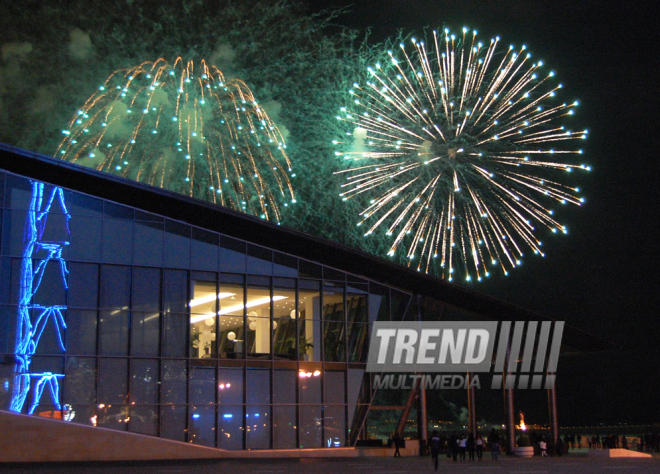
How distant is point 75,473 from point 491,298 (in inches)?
722

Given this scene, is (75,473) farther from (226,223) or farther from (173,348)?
(226,223)

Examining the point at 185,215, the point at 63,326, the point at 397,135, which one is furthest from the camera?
the point at 397,135

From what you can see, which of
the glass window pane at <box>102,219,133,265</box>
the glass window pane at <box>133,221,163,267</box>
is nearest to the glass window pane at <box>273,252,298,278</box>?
the glass window pane at <box>133,221,163,267</box>

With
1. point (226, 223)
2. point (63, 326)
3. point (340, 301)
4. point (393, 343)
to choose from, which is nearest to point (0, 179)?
point (63, 326)

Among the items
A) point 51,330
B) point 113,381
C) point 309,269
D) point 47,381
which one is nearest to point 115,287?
point 51,330

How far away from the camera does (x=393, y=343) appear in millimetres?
30969

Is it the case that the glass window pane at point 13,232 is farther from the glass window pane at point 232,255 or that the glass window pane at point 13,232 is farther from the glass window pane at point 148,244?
the glass window pane at point 232,255

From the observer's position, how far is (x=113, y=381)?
25406 millimetres

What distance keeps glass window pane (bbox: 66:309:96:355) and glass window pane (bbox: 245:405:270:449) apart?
6049 mm

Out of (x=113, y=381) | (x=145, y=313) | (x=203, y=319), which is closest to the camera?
(x=113, y=381)

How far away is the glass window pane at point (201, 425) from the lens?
85.7 ft

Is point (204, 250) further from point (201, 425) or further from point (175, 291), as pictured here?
point (201, 425)

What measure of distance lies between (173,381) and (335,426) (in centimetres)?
655

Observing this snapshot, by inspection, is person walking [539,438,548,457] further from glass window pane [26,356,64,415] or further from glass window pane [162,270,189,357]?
glass window pane [26,356,64,415]
